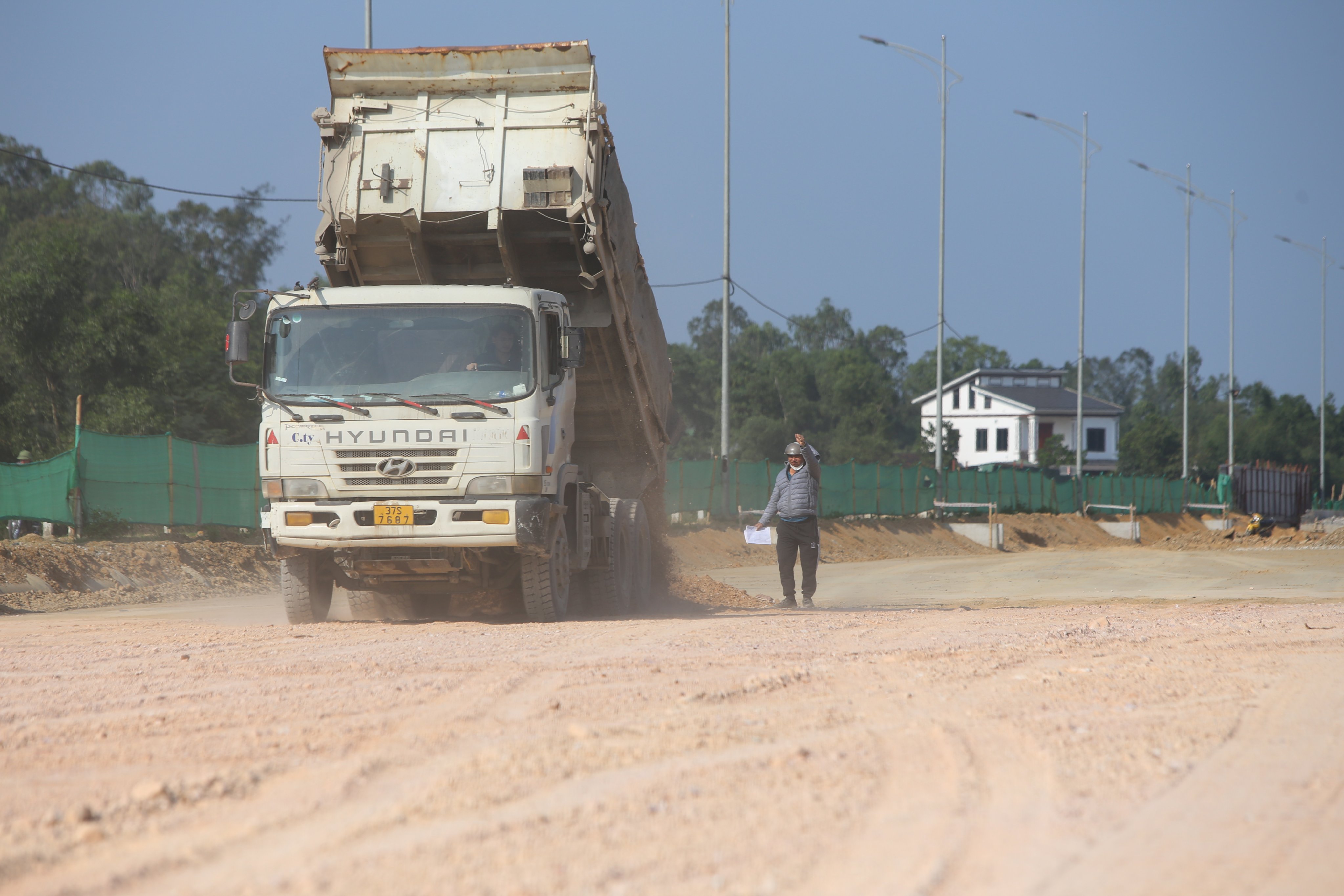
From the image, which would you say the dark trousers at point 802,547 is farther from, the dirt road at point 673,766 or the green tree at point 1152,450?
the green tree at point 1152,450

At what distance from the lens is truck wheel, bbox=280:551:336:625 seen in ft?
32.8

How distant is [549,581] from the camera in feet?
32.0

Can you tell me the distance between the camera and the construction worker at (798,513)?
43.0 feet

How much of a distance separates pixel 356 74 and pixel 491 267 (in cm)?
195

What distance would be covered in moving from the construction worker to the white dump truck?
244 centimetres

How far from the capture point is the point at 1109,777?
411cm

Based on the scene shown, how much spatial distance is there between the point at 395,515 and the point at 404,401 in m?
0.86

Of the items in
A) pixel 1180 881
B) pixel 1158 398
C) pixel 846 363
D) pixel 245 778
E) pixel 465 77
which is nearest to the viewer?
pixel 1180 881

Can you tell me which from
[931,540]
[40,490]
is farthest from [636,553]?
[931,540]

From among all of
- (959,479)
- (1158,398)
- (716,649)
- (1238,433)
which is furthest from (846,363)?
(716,649)

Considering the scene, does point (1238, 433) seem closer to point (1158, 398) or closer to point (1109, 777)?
point (1158, 398)

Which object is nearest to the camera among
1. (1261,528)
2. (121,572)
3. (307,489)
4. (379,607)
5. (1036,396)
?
(307,489)

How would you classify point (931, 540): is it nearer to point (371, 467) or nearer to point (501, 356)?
point (501, 356)

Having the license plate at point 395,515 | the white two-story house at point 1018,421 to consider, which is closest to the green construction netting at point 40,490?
the license plate at point 395,515
